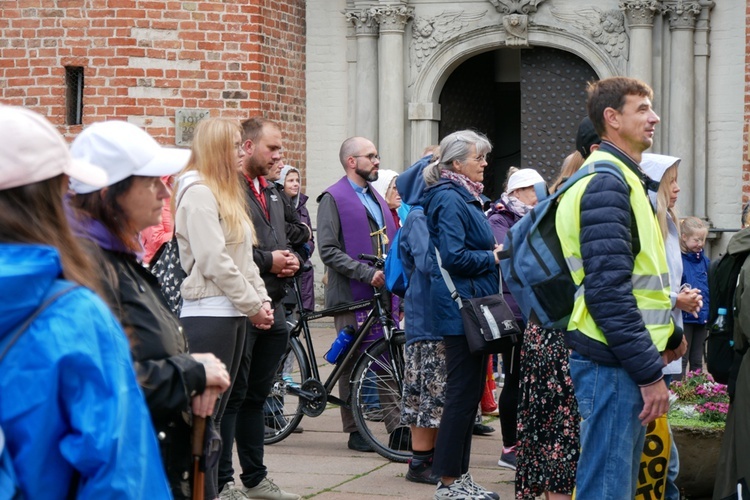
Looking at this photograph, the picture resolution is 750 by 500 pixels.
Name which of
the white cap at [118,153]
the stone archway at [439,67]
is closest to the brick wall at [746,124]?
the stone archway at [439,67]

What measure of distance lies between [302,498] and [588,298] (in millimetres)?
2614

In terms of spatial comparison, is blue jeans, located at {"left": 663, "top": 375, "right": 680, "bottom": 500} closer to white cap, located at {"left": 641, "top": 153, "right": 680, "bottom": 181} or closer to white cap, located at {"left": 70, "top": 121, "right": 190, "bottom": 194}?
white cap, located at {"left": 641, "top": 153, "right": 680, "bottom": 181}

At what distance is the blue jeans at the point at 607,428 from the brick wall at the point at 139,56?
9543mm

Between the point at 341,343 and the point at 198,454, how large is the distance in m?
4.23

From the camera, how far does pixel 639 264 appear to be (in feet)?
13.3

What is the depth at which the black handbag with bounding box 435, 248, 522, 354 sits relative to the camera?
231 inches

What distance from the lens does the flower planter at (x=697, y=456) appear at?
5992mm

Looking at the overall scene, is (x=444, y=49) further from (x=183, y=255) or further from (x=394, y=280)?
(x=183, y=255)

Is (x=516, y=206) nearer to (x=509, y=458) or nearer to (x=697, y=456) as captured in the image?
(x=509, y=458)

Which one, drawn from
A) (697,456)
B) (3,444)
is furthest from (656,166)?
(3,444)

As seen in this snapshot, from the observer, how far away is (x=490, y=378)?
8.73 meters

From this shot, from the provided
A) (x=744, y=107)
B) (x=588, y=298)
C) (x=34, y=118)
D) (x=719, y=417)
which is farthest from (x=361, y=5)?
(x=34, y=118)

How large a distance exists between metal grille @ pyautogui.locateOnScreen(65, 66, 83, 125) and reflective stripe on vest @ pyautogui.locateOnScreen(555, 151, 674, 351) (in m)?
10.1

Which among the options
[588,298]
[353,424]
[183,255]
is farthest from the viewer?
[353,424]
